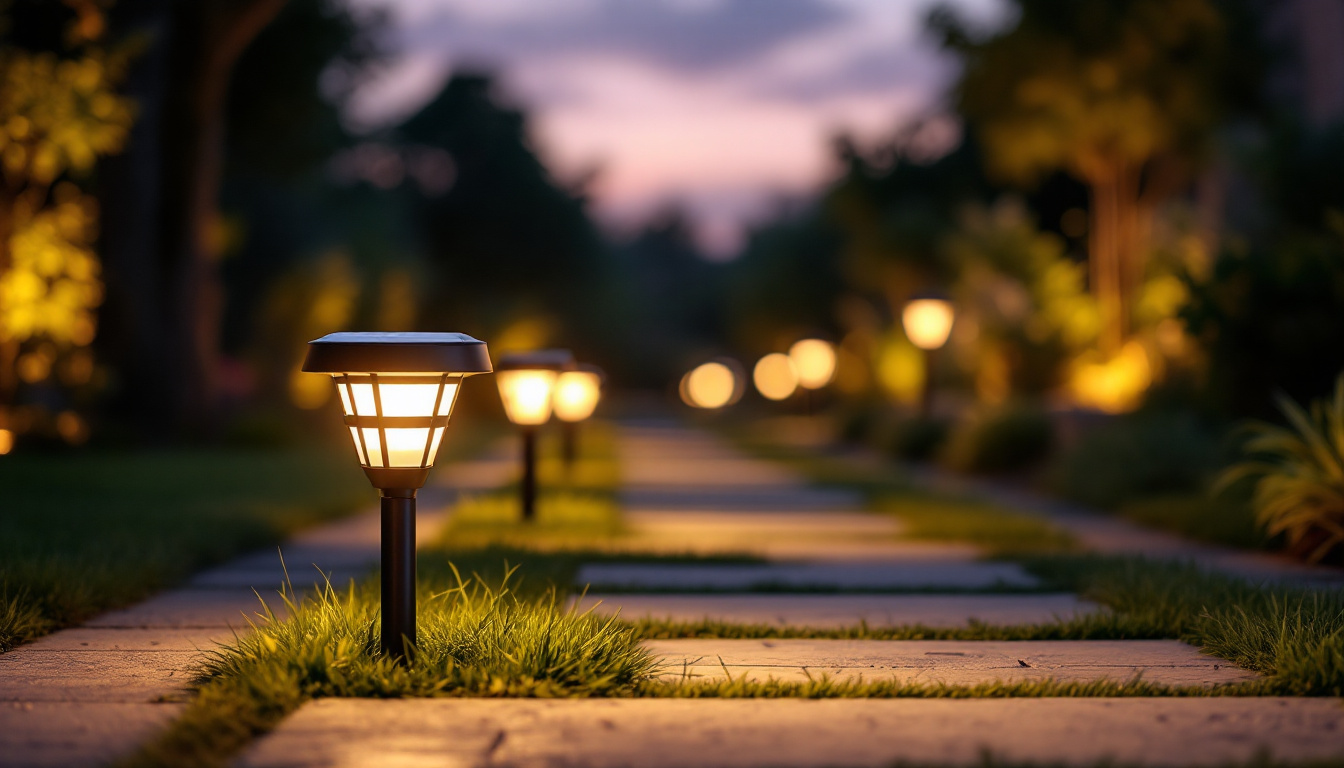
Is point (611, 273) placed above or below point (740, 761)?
above

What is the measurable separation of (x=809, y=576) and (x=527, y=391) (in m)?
3.19

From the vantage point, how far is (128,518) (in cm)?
1029

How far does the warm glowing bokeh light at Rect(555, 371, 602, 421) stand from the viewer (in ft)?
52.5

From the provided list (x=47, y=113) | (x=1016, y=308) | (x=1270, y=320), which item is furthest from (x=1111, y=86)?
(x=47, y=113)

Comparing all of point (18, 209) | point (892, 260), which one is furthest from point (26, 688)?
point (892, 260)

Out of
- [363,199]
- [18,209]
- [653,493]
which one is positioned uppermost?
[363,199]

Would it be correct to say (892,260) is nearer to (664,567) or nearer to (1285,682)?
(664,567)

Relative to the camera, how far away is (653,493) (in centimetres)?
1633

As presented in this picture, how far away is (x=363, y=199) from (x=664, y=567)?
40.3 meters

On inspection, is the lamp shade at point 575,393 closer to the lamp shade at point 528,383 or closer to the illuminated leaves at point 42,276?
the lamp shade at point 528,383

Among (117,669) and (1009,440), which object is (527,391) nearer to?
(117,669)

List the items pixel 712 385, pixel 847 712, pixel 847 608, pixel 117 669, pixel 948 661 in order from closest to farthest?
1. pixel 847 712
2. pixel 117 669
3. pixel 948 661
4. pixel 847 608
5. pixel 712 385

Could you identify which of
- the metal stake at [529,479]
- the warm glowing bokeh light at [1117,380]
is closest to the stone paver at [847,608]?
the metal stake at [529,479]

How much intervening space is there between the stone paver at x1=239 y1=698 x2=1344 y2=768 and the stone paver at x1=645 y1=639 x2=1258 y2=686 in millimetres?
410
